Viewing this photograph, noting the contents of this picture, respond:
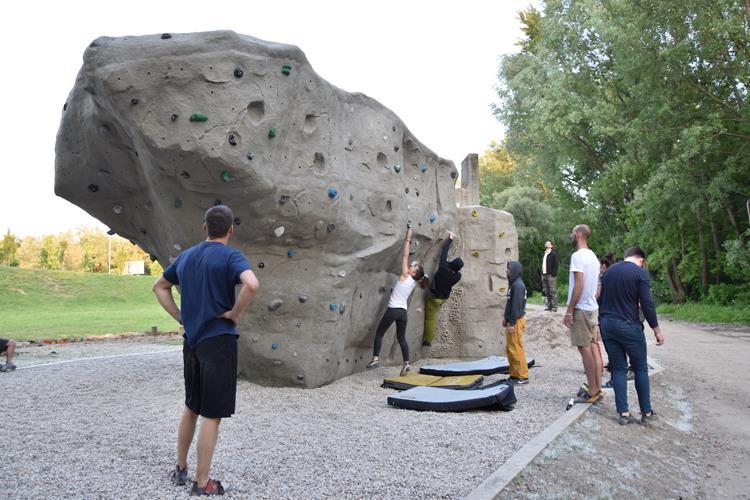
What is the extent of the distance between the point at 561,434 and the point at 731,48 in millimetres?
16320

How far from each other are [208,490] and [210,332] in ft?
3.40

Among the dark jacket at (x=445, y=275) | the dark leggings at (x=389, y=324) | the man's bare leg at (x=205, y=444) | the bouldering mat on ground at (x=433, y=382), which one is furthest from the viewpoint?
the dark jacket at (x=445, y=275)

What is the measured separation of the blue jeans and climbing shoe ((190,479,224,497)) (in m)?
4.30

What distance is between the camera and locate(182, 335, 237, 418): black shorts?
4.03m

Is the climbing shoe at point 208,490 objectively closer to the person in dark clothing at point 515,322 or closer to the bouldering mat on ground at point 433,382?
the bouldering mat on ground at point 433,382

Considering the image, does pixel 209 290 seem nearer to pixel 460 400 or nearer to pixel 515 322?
pixel 460 400

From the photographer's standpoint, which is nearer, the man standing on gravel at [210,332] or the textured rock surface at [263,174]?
the man standing on gravel at [210,332]

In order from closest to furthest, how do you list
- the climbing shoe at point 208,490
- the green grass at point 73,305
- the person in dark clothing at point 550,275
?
the climbing shoe at point 208,490
the person in dark clothing at point 550,275
the green grass at point 73,305

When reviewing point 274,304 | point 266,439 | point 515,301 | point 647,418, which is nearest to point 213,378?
point 266,439

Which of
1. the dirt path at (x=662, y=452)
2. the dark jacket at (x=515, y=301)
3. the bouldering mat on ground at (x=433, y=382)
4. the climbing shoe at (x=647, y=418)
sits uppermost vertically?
the dark jacket at (x=515, y=301)

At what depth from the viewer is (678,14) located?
703 inches

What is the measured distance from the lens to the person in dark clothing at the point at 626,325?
6.53 metres

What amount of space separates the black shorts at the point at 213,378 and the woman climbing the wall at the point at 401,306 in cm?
508

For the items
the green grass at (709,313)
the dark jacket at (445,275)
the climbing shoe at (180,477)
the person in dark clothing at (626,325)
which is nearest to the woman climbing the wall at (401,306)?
the dark jacket at (445,275)
